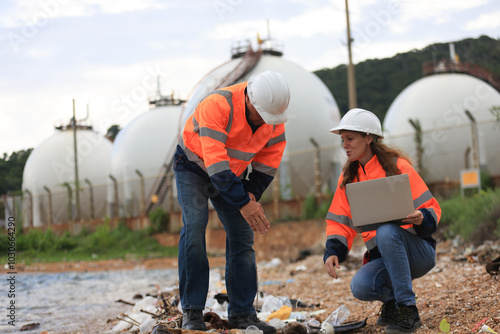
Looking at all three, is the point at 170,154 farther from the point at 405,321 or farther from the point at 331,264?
the point at 405,321

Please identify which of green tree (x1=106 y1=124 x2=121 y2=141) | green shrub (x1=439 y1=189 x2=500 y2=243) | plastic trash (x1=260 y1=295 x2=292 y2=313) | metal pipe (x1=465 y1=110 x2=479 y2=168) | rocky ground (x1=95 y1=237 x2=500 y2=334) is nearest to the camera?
rocky ground (x1=95 y1=237 x2=500 y2=334)

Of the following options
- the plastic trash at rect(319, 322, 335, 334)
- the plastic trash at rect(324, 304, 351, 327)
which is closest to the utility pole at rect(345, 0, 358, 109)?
the plastic trash at rect(324, 304, 351, 327)

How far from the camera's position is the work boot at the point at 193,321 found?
3.37m

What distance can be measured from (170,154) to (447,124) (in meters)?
10.6

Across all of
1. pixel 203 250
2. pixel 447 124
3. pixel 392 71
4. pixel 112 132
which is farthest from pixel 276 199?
pixel 392 71

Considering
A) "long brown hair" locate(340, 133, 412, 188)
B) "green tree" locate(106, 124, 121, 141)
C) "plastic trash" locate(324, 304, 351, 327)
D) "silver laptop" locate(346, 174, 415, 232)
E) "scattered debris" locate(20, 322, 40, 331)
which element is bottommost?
"scattered debris" locate(20, 322, 40, 331)

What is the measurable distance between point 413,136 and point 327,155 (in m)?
2.72

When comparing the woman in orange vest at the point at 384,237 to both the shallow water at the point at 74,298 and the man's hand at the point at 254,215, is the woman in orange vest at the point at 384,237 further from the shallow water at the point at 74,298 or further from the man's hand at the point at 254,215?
the shallow water at the point at 74,298

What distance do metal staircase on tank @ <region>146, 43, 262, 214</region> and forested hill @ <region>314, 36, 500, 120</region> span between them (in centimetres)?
1113

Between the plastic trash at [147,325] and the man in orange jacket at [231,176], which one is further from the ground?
the man in orange jacket at [231,176]

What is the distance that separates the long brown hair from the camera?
3414 mm

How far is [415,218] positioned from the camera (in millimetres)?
3195

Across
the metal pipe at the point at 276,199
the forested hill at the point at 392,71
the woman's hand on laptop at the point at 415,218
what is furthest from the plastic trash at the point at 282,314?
the forested hill at the point at 392,71

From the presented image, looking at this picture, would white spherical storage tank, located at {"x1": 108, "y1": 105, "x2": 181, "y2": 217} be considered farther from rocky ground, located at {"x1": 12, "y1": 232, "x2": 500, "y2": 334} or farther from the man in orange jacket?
the man in orange jacket
